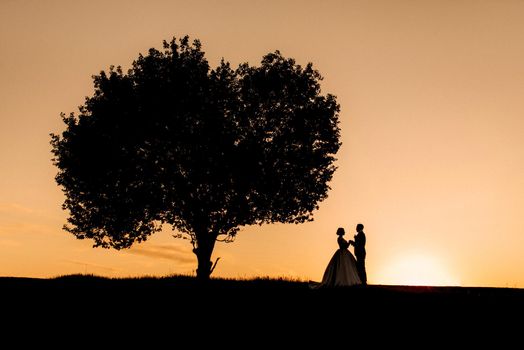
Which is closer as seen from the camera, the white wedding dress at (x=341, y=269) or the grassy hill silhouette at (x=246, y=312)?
the grassy hill silhouette at (x=246, y=312)

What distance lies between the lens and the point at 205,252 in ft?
129

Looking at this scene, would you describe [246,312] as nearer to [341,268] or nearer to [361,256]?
[341,268]

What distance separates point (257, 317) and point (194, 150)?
24.0m

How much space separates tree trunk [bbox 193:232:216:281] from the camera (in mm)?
38969

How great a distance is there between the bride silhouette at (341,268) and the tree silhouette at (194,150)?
9.67 meters

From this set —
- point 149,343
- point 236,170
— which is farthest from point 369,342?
point 236,170

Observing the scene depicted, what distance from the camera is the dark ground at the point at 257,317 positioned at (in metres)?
11.9

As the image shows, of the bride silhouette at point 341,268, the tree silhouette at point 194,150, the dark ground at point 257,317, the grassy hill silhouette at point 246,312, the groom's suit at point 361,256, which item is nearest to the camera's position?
the dark ground at point 257,317

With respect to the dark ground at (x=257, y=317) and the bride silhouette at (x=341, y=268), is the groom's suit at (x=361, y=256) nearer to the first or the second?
the bride silhouette at (x=341, y=268)

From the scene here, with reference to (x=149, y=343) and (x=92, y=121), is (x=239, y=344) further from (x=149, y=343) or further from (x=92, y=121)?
(x=92, y=121)

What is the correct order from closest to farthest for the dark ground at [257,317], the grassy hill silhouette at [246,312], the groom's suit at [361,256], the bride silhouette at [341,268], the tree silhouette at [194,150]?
the dark ground at [257,317] → the grassy hill silhouette at [246,312] → the bride silhouette at [341,268] → the groom's suit at [361,256] → the tree silhouette at [194,150]

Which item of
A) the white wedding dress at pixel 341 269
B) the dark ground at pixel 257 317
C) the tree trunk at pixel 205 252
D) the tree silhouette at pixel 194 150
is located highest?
the tree silhouette at pixel 194 150

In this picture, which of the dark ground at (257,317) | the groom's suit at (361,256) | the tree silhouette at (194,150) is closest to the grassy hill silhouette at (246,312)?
the dark ground at (257,317)

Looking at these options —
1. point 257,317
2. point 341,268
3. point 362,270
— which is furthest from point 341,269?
point 257,317
